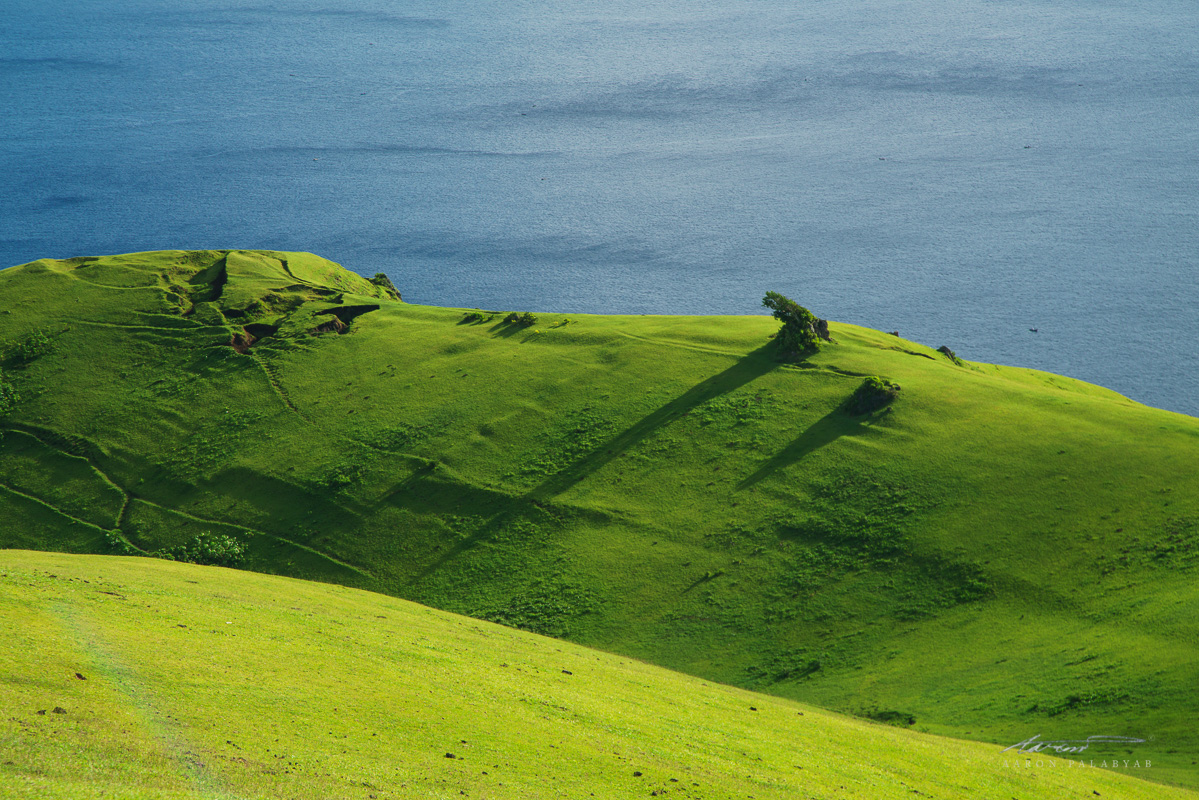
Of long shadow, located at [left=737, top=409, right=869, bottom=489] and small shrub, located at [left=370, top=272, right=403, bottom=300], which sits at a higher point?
small shrub, located at [left=370, top=272, right=403, bottom=300]

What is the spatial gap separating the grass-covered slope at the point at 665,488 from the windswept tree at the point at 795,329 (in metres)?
1.89

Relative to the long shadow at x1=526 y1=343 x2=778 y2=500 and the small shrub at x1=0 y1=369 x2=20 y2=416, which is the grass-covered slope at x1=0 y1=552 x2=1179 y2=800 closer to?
the long shadow at x1=526 y1=343 x2=778 y2=500

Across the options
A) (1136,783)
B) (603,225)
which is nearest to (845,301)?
(603,225)

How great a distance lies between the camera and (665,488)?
50688 millimetres

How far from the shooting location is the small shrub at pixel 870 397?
176ft

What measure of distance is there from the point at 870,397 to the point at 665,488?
14.6 meters

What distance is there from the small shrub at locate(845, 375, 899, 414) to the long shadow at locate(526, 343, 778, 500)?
7.60 meters

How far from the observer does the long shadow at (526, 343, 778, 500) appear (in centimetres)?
5216

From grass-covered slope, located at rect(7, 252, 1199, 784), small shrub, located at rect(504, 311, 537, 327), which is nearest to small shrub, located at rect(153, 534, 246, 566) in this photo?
grass-covered slope, located at rect(7, 252, 1199, 784)

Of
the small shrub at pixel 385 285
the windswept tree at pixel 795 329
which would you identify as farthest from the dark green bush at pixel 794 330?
the small shrub at pixel 385 285

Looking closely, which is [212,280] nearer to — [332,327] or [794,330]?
[332,327]

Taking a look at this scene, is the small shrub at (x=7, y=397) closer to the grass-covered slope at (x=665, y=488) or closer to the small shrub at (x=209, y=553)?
the grass-covered slope at (x=665, y=488)

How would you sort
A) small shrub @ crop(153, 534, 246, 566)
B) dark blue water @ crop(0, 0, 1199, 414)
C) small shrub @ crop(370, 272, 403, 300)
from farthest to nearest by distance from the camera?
1. dark blue water @ crop(0, 0, 1199, 414)
2. small shrub @ crop(370, 272, 403, 300)
3. small shrub @ crop(153, 534, 246, 566)

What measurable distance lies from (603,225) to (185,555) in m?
130
